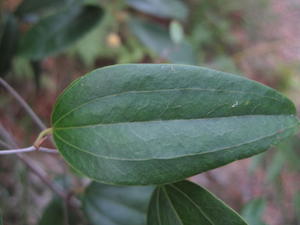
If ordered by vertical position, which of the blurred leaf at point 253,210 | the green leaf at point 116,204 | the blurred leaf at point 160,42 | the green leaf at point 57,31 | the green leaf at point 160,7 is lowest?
the blurred leaf at point 253,210

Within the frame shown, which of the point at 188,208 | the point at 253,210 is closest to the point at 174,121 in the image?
the point at 188,208

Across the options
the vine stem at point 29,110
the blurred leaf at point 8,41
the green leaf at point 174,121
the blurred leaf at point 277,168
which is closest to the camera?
the green leaf at point 174,121

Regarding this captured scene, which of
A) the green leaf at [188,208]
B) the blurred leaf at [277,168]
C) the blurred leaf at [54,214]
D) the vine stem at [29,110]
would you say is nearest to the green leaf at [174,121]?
the green leaf at [188,208]

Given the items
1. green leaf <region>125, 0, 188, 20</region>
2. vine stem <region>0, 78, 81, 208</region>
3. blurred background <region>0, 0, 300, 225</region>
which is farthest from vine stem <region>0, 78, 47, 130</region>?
green leaf <region>125, 0, 188, 20</region>

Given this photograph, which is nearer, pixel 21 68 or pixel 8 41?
pixel 8 41

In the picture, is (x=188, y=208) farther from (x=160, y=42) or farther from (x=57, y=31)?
(x=160, y=42)

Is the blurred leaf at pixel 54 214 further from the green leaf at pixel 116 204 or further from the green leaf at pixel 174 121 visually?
the green leaf at pixel 174 121

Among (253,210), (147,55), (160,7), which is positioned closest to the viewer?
(253,210)

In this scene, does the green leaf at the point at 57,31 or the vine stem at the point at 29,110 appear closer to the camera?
the vine stem at the point at 29,110
